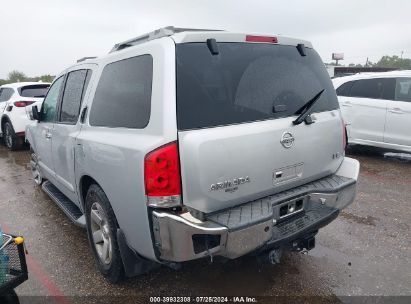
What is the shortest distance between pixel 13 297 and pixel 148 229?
98 cm

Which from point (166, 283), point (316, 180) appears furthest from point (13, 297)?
point (316, 180)

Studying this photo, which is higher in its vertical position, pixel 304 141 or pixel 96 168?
pixel 304 141

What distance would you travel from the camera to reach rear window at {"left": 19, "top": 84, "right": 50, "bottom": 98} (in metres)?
9.12

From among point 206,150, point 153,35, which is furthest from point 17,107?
point 206,150

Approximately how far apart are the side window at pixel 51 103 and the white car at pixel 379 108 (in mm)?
5699

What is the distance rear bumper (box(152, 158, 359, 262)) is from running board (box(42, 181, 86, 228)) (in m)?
1.41

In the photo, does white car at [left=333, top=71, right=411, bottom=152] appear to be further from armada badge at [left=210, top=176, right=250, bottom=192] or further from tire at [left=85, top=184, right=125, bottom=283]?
tire at [left=85, top=184, right=125, bottom=283]

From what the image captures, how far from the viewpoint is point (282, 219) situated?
2.59 meters

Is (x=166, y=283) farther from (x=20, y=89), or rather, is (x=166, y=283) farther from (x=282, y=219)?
(x=20, y=89)

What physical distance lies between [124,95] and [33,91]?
7.68 meters

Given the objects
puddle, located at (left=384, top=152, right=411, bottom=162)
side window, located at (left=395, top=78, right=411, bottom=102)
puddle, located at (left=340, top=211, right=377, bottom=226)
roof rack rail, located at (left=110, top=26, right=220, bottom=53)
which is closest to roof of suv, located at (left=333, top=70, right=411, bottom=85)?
side window, located at (left=395, top=78, right=411, bottom=102)

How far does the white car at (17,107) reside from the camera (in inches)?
348

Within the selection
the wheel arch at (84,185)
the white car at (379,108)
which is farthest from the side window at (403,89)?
the wheel arch at (84,185)

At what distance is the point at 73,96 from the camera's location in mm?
3639
